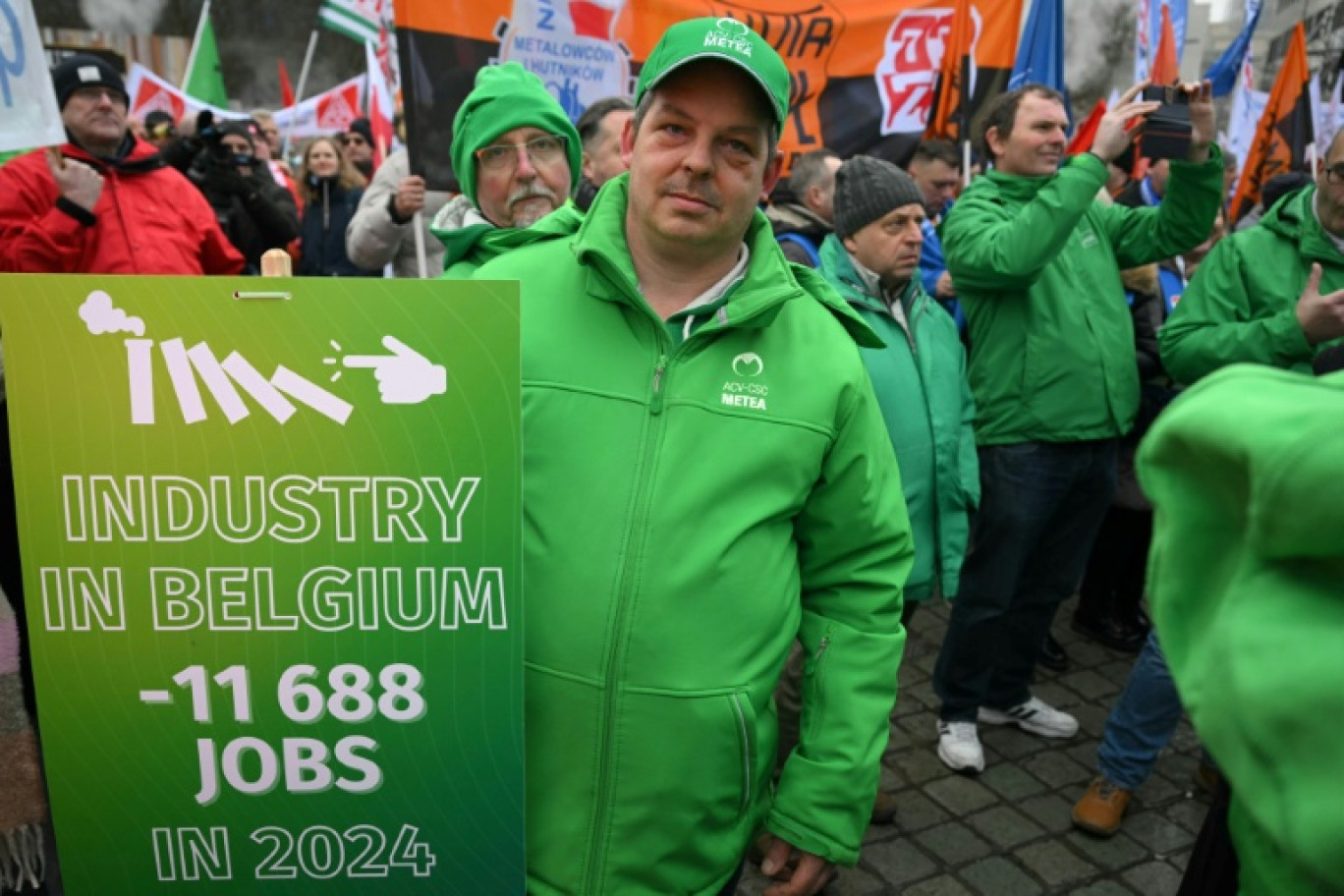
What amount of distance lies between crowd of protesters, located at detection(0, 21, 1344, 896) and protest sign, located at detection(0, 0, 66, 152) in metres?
0.71

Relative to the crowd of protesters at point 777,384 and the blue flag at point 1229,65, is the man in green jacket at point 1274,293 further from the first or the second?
the blue flag at point 1229,65

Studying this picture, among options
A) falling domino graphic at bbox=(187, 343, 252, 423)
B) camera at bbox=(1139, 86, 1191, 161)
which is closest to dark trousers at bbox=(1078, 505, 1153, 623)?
camera at bbox=(1139, 86, 1191, 161)

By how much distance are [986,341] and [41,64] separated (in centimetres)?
339

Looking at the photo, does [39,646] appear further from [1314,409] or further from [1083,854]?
[1083,854]

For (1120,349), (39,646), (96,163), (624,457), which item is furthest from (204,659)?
(96,163)

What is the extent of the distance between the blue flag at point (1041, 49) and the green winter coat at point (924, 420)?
3392 mm

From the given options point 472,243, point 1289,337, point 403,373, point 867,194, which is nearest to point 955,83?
point 867,194

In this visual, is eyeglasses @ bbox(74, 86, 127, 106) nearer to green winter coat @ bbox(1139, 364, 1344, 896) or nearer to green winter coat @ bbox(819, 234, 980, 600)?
green winter coat @ bbox(819, 234, 980, 600)

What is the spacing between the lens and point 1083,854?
138 inches

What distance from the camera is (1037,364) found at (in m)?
3.85

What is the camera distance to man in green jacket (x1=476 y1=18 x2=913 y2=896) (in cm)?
170

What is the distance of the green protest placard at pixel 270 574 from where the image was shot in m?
1.49

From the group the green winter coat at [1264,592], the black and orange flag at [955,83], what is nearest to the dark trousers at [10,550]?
the green winter coat at [1264,592]

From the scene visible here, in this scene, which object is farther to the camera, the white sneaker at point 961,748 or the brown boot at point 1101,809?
the white sneaker at point 961,748
